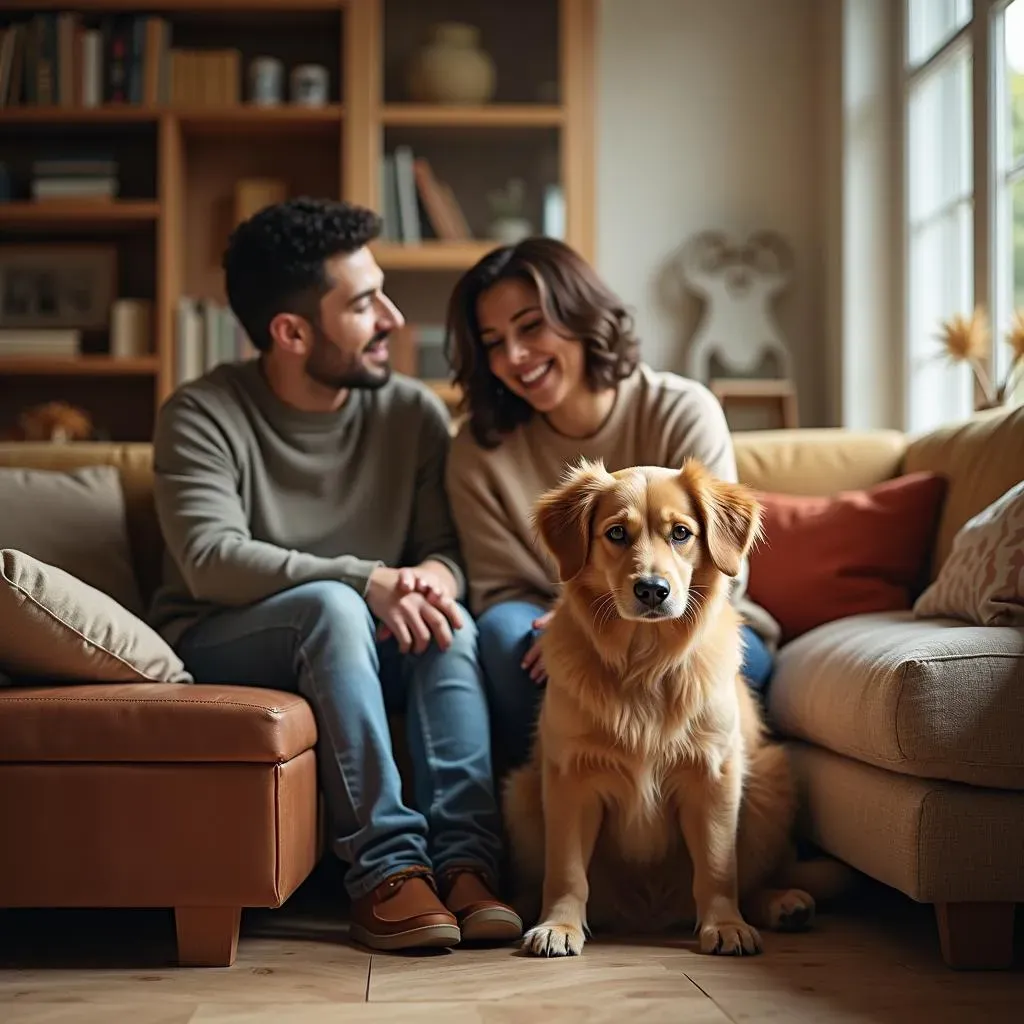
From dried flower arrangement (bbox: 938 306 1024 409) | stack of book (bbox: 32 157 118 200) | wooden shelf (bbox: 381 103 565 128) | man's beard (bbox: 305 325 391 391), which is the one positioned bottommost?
man's beard (bbox: 305 325 391 391)

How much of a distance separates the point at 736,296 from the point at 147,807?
308 centimetres

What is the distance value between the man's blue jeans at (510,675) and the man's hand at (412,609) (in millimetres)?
75

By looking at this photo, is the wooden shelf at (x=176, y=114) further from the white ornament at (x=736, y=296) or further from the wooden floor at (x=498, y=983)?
the wooden floor at (x=498, y=983)

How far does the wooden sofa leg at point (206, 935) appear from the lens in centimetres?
194

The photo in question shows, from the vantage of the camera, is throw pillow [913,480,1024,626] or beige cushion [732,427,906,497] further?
beige cushion [732,427,906,497]

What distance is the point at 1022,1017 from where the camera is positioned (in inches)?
64.1

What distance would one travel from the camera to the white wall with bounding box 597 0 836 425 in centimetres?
457

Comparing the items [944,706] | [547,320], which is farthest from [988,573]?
[547,320]

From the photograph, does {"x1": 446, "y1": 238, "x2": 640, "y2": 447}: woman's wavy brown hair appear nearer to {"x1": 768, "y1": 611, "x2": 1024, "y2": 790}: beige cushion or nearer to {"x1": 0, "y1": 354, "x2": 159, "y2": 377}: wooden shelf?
{"x1": 768, "y1": 611, "x2": 1024, "y2": 790}: beige cushion

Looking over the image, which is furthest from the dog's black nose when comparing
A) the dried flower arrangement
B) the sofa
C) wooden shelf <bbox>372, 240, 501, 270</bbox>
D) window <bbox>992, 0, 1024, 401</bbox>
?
wooden shelf <bbox>372, 240, 501, 270</bbox>

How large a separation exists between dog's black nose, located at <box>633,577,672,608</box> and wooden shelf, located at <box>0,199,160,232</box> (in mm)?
3007

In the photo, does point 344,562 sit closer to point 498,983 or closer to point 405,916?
point 405,916

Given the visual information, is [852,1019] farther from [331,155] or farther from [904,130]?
[331,155]

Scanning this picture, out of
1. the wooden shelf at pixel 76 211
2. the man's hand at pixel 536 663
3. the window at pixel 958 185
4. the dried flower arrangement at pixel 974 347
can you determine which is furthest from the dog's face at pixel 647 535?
the wooden shelf at pixel 76 211
